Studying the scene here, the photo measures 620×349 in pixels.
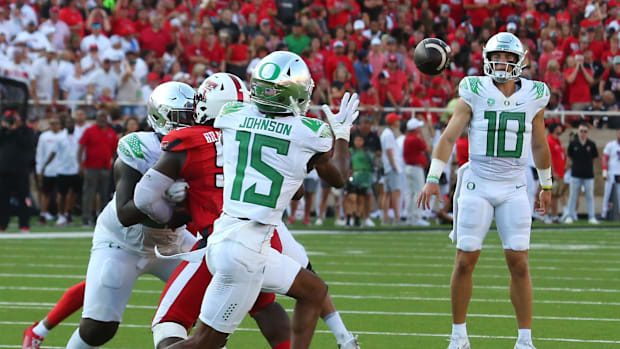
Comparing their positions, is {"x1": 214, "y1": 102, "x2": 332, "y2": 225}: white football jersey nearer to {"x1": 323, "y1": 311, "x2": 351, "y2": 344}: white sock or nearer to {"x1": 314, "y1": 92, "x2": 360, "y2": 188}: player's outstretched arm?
{"x1": 314, "y1": 92, "x2": 360, "y2": 188}: player's outstretched arm

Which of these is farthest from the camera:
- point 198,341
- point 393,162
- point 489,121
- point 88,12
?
point 88,12

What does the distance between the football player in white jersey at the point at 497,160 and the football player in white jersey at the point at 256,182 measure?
6.72 ft

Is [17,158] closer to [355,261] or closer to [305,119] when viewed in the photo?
[355,261]

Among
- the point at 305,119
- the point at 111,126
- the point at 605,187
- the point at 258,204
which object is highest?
the point at 305,119

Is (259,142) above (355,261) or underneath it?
above

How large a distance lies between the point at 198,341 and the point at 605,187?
15.0 m

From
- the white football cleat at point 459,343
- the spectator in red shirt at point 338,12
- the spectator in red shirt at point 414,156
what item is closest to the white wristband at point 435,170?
the white football cleat at point 459,343

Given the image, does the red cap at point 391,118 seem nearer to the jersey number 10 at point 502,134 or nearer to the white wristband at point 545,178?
the white wristband at point 545,178

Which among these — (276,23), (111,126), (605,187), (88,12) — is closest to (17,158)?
(111,126)

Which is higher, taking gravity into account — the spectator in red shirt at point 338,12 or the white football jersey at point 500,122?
the spectator in red shirt at point 338,12

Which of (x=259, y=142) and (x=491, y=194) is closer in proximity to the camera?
(x=259, y=142)

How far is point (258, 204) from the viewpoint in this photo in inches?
181

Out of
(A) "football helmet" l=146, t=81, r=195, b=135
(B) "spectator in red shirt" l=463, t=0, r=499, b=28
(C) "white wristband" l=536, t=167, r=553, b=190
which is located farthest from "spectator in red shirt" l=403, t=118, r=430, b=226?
(A) "football helmet" l=146, t=81, r=195, b=135

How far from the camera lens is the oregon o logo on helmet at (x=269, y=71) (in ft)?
15.4
